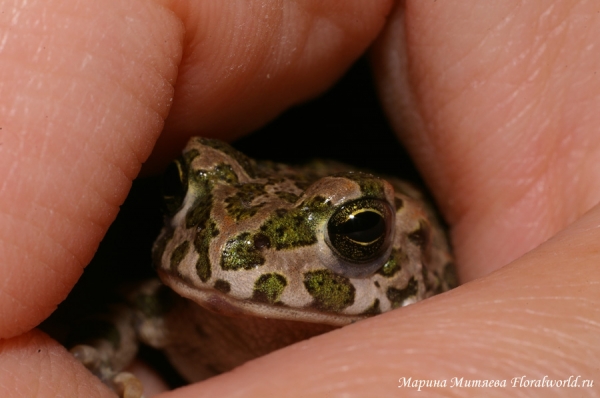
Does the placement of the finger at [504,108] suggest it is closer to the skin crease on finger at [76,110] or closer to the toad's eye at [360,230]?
the toad's eye at [360,230]

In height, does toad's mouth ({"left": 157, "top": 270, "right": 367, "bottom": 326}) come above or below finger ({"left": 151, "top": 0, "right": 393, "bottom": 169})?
below

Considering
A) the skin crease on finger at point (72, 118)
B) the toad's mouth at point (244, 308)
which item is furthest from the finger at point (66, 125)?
the toad's mouth at point (244, 308)

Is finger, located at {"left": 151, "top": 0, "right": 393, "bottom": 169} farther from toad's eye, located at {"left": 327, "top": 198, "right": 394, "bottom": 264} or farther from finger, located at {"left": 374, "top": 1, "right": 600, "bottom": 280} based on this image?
toad's eye, located at {"left": 327, "top": 198, "right": 394, "bottom": 264}

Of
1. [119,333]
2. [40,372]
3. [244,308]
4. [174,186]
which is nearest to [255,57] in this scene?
[174,186]

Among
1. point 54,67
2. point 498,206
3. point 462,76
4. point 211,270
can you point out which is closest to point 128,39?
point 54,67

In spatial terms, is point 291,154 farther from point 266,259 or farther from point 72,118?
point 72,118

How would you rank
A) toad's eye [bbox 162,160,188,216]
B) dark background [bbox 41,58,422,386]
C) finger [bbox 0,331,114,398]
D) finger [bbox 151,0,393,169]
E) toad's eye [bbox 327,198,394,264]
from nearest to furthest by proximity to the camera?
finger [bbox 0,331,114,398]
finger [bbox 151,0,393,169]
toad's eye [bbox 327,198,394,264]
toad's eye [bbox 162,160,188,216]
dark background [bbox 41,58,422,386]

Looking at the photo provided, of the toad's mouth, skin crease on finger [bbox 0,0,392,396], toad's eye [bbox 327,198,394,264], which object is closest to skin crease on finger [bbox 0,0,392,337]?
skin crease on finger [bbox 0,0,392,396]

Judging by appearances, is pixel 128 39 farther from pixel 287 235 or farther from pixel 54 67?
pixel 287 235
